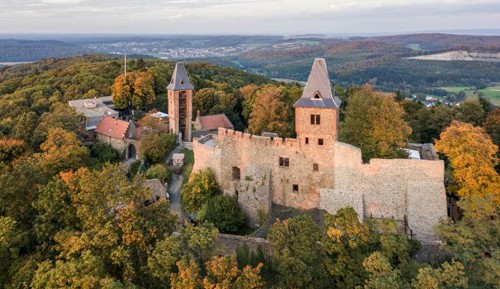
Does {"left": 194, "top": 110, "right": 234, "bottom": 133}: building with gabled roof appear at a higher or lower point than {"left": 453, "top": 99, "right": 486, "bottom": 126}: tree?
lower

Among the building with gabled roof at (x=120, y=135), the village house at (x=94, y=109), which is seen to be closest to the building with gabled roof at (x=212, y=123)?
the building with gabled roof at (x=120, y=135)

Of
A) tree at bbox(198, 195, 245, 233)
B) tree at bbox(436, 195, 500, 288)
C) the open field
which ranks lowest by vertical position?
tree at bbox(198, 195, 245, 233)

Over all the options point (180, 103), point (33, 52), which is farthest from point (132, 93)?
point (33, 52)

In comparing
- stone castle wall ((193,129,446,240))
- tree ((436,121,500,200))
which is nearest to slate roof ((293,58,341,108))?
stone castle wall ((193,129,446,240))

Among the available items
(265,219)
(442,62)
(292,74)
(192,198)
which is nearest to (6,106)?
(192,198)

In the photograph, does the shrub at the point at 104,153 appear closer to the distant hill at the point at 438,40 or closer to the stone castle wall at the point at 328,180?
the stone castle wall at the point at 328,180

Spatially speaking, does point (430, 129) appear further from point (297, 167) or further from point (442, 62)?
point (442, 62)

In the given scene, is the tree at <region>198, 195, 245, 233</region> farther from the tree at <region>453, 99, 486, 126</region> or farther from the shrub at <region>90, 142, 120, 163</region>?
the tree at <region>453, 99, 486, 126</region>
